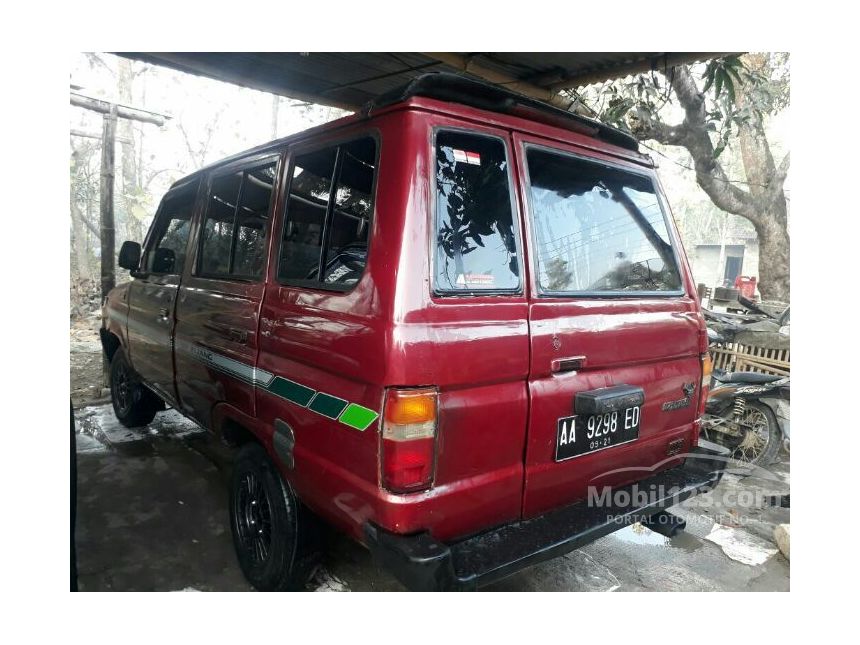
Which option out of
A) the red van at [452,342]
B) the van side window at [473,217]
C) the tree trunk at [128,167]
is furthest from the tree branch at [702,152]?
the tree trunk at [128,167]

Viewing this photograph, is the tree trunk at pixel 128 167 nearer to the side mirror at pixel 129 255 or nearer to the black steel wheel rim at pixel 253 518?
the side mirror at pixel 129 255

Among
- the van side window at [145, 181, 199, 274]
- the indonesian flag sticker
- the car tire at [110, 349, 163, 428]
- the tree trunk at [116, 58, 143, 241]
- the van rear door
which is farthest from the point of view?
the tree trunk at [116, 58, 143, 241]

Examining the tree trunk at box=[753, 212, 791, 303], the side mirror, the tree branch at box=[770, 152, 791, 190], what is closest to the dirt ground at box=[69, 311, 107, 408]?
the side mirror

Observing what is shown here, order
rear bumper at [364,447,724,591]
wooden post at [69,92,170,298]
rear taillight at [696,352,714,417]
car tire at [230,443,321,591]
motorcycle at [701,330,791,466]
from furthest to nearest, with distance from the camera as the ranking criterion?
1. wooden post at [69,92,170,298]
2. motorcycle at [701,330,791,466]
3. rear taillight at [696,352,714,417]
4. car tire at [230,443,321,591]
5. rear bumper at [364,447,724,591]

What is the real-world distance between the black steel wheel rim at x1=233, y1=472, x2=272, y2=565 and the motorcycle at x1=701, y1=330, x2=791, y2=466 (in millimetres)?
3692

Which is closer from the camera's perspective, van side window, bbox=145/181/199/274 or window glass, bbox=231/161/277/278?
window glass, bbox=231/161/277/278

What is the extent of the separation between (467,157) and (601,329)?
897 mm

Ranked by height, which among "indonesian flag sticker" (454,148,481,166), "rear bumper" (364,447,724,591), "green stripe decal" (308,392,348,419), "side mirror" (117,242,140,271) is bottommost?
"rear bumper" (364,447,724,591)

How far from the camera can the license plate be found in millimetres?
2121

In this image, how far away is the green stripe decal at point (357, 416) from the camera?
70.4 inches

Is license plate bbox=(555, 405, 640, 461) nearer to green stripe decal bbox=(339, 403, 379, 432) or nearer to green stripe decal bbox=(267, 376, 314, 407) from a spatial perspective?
green stripe decal bbox=(339, 403, 379, 432)

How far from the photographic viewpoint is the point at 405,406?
1.73 m

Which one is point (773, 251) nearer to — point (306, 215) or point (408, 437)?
point (306, 215)

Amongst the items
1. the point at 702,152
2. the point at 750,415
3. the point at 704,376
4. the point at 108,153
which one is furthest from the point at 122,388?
the point at 702,152
